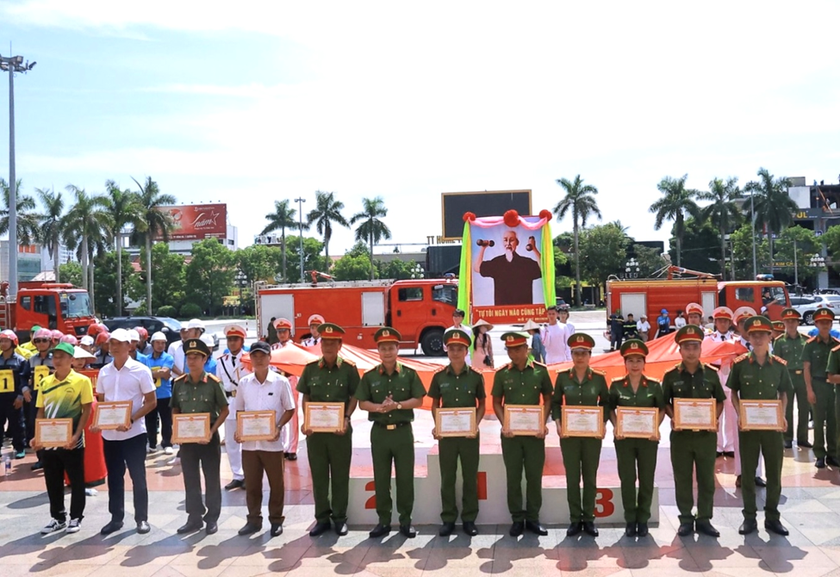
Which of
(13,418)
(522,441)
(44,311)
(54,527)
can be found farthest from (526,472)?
(44,311)

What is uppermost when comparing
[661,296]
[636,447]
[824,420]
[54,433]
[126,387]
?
[661,296]

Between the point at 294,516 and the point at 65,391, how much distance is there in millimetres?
2471

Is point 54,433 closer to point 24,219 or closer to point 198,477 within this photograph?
point 198,477

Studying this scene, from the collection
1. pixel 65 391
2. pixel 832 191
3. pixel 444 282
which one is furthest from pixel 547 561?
pixel 832 191

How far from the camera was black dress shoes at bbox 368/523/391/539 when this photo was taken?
6.41 metres

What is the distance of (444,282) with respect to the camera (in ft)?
76.6

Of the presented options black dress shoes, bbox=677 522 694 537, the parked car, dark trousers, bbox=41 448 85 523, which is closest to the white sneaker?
dark trousers, bbox=41 448 85 523

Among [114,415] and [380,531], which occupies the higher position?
[114,415]

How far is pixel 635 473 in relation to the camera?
20.6 feet

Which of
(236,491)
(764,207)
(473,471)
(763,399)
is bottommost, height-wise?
(236,491)

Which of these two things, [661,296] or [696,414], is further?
[661,296]

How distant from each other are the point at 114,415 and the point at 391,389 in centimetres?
253

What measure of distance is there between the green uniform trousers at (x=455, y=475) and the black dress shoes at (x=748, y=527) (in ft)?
7.50

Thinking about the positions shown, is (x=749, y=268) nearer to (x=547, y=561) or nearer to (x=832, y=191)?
(x=832, y=191)
